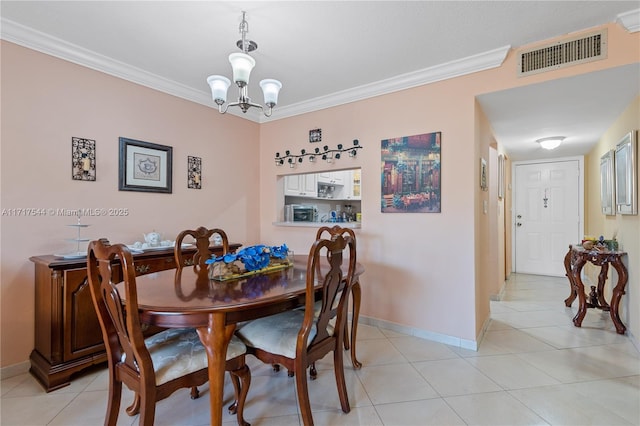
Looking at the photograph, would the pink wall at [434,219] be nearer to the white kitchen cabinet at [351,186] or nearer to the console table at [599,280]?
the console table at [599,280]

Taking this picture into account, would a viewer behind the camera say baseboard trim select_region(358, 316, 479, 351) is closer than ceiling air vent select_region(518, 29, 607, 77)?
No

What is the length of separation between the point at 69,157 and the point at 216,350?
2.08m

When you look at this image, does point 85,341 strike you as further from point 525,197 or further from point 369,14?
point 525,197

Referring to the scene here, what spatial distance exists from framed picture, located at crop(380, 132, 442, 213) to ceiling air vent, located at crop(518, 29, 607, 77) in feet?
2.58

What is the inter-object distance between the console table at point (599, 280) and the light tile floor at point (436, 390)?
274mm

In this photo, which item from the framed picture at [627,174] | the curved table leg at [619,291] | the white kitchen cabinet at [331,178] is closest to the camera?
the framed picture at [627,174]

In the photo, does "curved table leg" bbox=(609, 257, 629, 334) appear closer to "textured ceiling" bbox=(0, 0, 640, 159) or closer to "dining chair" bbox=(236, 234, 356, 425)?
"textured ceiling" bbox=(0, 0, 640, 159)

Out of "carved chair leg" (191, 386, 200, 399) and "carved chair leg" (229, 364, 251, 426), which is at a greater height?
"carved chair leg" (229, 364, 251, 426)

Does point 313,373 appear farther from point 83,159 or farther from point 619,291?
point 619,291

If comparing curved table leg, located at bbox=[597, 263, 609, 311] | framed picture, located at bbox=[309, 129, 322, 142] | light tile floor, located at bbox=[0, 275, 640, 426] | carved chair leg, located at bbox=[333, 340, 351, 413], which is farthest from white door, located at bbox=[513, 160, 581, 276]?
carved chair leg, located at bbox=[333, 340, 351, 413]

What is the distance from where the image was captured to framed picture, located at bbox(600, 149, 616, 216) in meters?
3.25

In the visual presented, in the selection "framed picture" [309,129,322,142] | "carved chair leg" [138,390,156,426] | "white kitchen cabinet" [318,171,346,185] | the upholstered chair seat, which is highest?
"framed picture" [309,129,322,142]

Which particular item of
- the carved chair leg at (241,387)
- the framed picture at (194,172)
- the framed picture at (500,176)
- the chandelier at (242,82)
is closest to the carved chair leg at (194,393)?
the carved chair leg at (241,387)

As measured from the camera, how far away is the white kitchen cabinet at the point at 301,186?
4.31m
